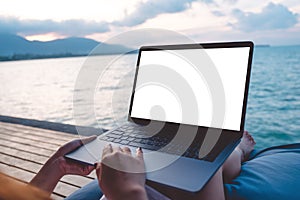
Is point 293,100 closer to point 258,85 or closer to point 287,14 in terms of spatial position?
point 258,85

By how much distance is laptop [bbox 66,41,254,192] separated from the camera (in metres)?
0.71

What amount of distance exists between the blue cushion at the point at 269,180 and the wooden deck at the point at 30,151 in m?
0.98

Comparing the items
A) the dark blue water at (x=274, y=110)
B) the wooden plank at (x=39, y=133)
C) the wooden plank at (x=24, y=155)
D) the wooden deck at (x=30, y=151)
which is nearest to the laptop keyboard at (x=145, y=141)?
the wooden deck at (x=30, y=151)

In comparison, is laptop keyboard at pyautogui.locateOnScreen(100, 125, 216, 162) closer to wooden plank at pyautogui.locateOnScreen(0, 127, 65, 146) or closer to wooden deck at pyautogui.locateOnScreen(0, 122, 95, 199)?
wooden deck at pyautogui.locateOnScreen(0, 122, 95, 199)

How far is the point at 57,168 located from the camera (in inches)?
31.8

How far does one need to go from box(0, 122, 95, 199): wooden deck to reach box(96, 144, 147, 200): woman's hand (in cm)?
96

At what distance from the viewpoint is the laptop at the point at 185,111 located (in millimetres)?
711

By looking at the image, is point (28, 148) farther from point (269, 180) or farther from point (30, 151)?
point (269, 180)

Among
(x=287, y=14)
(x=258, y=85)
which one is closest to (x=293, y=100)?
(x=258, y=85)

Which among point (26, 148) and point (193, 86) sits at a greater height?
point (193, 86)

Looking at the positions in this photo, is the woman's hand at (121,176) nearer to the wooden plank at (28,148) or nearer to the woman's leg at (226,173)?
the woman's leg at (226,173)

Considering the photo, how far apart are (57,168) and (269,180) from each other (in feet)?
1.99

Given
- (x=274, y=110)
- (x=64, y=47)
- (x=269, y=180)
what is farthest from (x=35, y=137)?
(x=274, y=110)

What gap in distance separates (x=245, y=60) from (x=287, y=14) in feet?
59.5
